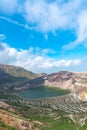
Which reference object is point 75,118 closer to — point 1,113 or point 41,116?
point 41,116

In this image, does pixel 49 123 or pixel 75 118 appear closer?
pixel 49 123

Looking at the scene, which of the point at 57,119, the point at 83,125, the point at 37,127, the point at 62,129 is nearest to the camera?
the point at 37,127

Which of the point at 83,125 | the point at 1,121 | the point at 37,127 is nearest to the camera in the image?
the point at 1,121

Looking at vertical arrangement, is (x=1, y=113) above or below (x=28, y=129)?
above

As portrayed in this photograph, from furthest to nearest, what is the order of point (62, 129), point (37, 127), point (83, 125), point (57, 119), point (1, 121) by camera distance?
1. point (57, 119)
2. point (83, 125)
3. point (62, 129)
4. point (37, 127)
5. point (1, 121)

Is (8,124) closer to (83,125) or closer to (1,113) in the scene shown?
(1,113)

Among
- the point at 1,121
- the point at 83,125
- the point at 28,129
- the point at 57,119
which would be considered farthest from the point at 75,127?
the point at 1,121

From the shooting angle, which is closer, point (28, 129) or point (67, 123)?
point (28, 129)

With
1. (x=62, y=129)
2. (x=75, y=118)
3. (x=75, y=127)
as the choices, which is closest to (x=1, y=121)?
(x=62, y=129)


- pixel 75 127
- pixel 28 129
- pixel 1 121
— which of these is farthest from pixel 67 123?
pixel 1 121
